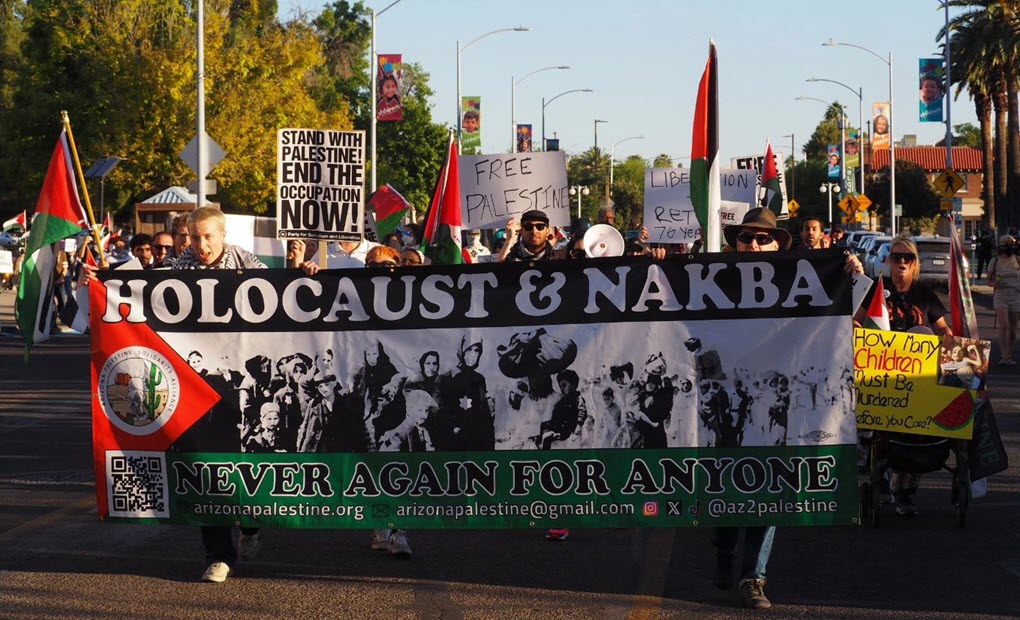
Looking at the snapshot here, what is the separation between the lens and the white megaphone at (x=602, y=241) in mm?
13445

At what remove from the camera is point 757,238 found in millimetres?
7594

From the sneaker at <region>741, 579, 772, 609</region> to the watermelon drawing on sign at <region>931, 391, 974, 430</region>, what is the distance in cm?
225

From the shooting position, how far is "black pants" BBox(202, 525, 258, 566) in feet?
23.3

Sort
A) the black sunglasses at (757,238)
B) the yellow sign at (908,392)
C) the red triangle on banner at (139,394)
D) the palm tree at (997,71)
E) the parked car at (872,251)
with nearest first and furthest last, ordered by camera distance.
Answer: the red triangle on banner at (139,394) → the black sunglasses at (757,238) → the yellow sign at (908,392) → the parked car at (872,251) → the palm tree at (997,71)

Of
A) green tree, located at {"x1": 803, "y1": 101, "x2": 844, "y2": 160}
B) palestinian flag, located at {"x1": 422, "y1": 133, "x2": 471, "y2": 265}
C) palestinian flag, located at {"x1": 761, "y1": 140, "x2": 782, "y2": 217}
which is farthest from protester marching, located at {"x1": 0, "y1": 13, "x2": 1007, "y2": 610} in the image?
green tree, located at {"x1": 803, "y1": 101, "x2": 844, "y2": 160}

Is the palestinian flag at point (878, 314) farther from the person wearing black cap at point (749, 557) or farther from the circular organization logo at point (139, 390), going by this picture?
the circular organization logo at point (139, 390)

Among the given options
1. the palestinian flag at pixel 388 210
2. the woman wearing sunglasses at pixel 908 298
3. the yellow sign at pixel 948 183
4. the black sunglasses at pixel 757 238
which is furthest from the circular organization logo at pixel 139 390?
the yellow sign at pixel 948 183

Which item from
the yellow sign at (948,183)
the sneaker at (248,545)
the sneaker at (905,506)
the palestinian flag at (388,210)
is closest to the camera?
the sneaker at (248,545)

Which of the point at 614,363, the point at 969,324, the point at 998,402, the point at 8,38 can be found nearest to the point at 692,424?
the point at 614,363

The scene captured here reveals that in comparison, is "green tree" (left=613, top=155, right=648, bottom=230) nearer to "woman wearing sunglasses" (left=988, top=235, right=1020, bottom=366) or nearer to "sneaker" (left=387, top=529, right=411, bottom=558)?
"woman wearing sunglasses" (left=988, top=235, right=1020, bottom=366)

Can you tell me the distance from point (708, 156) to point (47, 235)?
3.80 meters

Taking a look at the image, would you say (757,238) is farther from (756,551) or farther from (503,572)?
(503,572)

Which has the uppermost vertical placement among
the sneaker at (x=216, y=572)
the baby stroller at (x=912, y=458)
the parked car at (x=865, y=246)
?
the parked car at (x=865, y=246)

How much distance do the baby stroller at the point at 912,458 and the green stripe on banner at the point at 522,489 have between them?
1.90 metres
